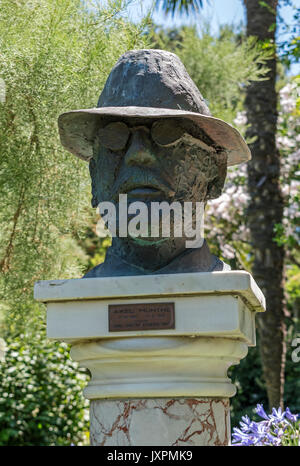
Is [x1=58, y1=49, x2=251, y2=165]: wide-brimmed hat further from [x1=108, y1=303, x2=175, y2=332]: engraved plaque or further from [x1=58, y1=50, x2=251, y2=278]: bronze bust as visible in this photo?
[x1=108, y1=303, x2=175, y2=332]: engraved plaque

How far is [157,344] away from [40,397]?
4887 mm

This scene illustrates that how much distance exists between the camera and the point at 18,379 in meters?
7.68

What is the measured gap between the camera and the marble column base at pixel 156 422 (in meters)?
3.12

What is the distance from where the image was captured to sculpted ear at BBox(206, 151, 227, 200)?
3.66 metres

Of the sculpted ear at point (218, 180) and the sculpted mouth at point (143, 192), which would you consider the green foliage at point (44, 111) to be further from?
the sculpted mouth at point (143, 192)

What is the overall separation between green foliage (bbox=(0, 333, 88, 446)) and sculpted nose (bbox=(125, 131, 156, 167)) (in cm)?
432

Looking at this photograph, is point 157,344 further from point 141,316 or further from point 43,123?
point 43,123

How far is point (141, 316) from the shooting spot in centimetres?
316

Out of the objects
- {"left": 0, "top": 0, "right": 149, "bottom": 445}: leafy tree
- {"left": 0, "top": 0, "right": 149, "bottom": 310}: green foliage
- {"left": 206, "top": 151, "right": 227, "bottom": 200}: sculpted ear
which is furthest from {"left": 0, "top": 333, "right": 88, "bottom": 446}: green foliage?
{"left": 206, "top": 151, "right": 227, "bottom": 200}: sculpted ear

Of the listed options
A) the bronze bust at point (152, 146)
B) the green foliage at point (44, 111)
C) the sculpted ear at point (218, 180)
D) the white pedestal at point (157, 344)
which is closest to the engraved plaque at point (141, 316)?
the white pedestal at point (157, 344)

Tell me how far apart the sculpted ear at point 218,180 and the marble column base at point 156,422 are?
42.0 inches

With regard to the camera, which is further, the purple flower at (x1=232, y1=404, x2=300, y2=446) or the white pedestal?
the purple flower at (x1=232, y1=404, x2=300, y2=446)
